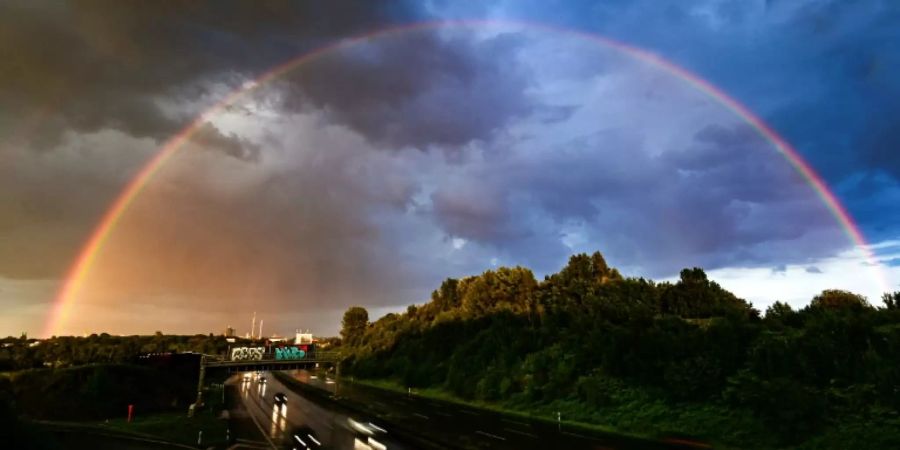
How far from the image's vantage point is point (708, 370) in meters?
36.4

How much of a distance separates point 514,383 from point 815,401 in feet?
112

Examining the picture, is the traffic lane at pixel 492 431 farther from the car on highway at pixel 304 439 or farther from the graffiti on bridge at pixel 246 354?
the graffiti on bridge at pixel 246 354

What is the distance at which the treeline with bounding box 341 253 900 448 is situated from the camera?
2741 centimetres

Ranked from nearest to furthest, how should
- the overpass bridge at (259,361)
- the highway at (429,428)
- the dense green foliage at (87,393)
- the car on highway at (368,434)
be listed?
the highway at (429,428), the car on highway at (368,434), the dense green foliage at (87,393), the overpass bridge at (259,361)

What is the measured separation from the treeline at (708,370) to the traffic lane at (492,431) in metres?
5.01

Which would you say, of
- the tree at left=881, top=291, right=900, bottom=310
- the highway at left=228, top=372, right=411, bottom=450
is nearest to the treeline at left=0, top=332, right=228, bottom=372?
the highway at left=228, top=372, right=411, bottom=450

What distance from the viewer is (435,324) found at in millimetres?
100125

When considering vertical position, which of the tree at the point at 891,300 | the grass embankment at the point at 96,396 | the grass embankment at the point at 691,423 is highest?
the tree at the point at 891,300

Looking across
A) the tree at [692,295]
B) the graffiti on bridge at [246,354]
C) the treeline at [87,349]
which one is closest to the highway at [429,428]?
the graffiti on bridge at [246,354]

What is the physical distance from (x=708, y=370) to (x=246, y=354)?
63084 mm

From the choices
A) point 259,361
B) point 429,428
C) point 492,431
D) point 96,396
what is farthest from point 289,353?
point 492,431

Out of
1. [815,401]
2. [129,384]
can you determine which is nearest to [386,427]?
[815,401]

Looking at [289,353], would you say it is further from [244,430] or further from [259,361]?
[244,430]

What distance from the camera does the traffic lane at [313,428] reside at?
32.1m
